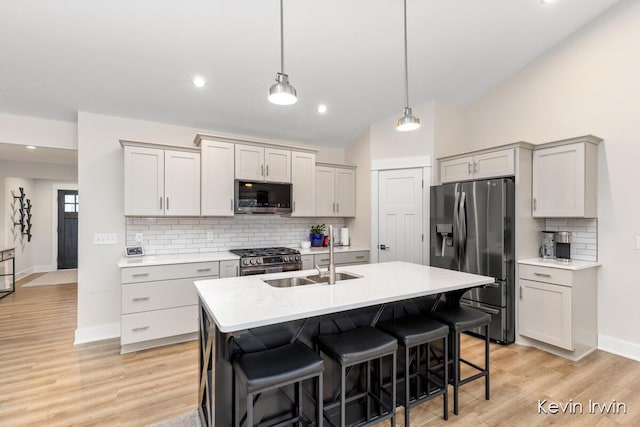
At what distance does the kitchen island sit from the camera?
1577mm

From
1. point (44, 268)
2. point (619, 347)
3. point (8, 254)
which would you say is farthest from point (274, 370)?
point (44, 268)

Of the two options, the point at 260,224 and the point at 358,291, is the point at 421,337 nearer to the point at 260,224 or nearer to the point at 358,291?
the point at 358,291

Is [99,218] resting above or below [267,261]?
above

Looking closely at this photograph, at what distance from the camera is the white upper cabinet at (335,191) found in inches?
185

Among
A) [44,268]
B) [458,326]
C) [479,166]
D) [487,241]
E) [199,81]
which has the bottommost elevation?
[44,268]

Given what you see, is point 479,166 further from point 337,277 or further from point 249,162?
point 249,162

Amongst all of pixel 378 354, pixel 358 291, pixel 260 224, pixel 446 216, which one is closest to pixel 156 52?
pixel 260 224

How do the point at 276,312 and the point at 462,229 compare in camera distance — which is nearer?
the point at 276,312

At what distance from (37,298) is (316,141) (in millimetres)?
5239

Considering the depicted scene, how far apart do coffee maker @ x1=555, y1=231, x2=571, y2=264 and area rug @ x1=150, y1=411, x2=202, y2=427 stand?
146 inches

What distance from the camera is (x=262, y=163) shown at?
408cm

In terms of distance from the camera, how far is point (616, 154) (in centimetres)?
318

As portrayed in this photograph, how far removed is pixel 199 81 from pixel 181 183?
3.80ft

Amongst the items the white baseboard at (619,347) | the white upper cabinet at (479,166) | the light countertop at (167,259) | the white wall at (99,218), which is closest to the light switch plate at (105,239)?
the white wall at (99,218)
